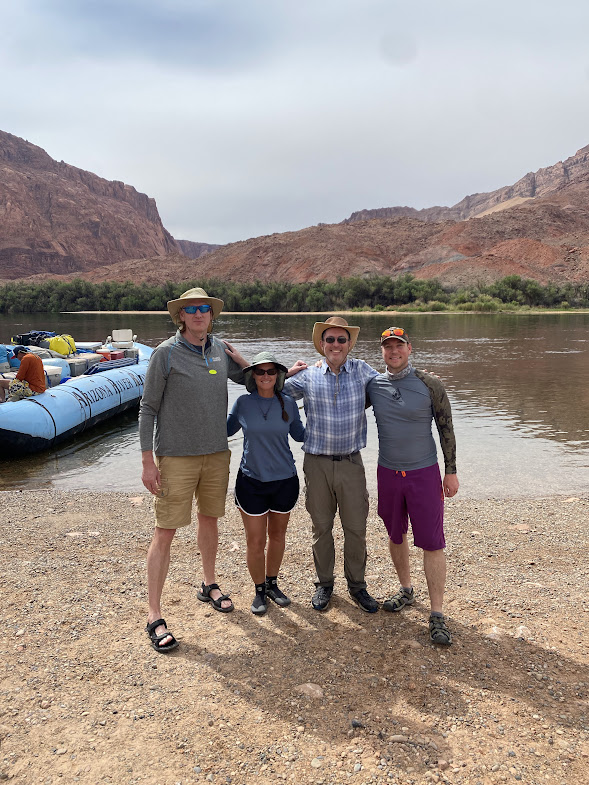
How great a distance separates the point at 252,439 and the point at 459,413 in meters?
12.2

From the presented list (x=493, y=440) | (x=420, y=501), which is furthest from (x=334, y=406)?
(x=493, y=440)

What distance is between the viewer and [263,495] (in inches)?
164

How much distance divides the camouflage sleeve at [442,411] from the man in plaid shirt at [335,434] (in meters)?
0.42

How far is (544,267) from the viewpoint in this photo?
97312 millimetres

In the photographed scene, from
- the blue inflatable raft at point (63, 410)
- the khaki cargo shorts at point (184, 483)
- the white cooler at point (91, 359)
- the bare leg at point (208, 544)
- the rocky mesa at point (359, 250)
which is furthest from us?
the rocky mesa at point (359, 250)

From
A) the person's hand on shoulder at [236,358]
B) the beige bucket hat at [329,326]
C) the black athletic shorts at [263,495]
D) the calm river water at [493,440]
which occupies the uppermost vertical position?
the beige bucket hat at [329,326]

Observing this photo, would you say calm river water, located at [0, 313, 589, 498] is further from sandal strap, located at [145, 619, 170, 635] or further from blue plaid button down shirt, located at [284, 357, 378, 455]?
sandal strap, located at [145, 619, 170, 635]

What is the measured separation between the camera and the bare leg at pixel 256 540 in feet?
13.9

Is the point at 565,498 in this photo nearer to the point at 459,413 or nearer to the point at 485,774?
the point at 485,774

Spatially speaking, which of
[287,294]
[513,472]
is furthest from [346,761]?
[287,294]

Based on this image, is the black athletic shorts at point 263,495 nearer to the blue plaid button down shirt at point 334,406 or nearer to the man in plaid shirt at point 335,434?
the man in plaid shirt at point 335,434

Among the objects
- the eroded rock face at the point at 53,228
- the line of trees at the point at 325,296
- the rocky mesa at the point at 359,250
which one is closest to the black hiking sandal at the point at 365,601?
the line of trees at the point at 325,296

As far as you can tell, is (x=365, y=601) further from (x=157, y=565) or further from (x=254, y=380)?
(x=254, y=380)

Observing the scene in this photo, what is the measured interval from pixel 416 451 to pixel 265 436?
1043 millimetres
